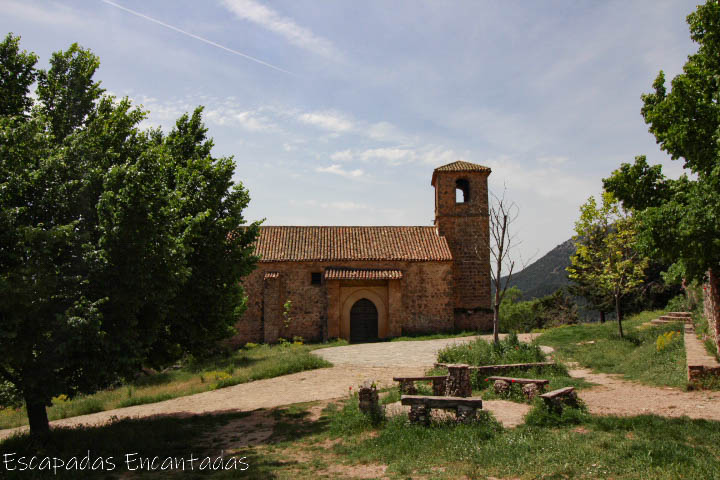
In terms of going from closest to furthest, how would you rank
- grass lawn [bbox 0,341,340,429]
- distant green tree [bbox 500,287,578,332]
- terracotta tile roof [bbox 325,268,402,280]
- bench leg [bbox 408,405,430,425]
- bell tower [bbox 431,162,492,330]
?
bench leg [bbox 408,405,430,425], grass lawn [bbox 0,341,340,429], terracotta tile roof [bbox 325,268,402,280], bell tower [bbox 431,162,492,330], distant green tree [bbox 500,287,578,332]

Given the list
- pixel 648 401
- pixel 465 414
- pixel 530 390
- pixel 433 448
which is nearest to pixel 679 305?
pixel 648 401

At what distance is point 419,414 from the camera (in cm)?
798

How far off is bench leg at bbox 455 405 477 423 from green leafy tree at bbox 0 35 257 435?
17.1 feet

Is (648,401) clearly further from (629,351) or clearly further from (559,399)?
(629,351)

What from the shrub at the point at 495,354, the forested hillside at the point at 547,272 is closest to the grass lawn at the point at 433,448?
the shrub at the point at 495,354

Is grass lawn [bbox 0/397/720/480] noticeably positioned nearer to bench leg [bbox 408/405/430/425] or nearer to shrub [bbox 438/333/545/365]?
bench leg [bbox 408/405/430/425]

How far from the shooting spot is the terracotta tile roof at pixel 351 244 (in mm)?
25844

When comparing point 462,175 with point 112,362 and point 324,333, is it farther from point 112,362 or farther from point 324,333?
point 112,362

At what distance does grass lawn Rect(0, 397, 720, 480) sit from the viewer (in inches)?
223

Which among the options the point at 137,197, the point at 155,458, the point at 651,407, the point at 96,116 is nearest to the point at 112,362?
the point at 155,458

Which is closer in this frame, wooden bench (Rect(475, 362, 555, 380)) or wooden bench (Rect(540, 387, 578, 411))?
wooden bench (Rect(540, 387, 578, 411))

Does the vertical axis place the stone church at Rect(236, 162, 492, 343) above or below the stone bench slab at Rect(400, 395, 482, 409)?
above

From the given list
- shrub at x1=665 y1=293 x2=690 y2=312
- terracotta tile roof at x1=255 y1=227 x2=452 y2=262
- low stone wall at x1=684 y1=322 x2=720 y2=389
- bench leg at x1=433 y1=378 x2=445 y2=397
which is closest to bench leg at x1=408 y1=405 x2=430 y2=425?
bench leg at x1=433 y1=378 x2=445 y2=397

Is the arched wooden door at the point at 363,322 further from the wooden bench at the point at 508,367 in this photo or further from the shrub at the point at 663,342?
the shrub at the point at 663,342
